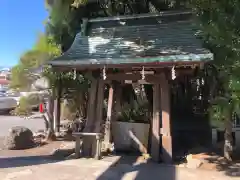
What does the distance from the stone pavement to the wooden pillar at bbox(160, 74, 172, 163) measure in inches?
24.4

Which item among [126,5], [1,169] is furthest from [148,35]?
[1,169]

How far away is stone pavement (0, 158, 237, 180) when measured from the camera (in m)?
6.56

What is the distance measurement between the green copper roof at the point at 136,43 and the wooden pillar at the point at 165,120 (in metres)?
0.96

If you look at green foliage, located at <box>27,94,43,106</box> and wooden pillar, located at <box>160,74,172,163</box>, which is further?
green foliage, located at <box>27,94,43,106</box>

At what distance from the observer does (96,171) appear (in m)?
7.01

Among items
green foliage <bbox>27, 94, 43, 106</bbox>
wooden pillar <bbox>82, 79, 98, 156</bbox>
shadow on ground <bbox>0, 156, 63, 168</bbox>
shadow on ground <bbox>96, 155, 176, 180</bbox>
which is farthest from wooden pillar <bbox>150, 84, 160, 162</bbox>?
green foliage <bbox>27, 94, 43, 106</bbox>

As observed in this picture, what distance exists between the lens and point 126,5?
12.4 m

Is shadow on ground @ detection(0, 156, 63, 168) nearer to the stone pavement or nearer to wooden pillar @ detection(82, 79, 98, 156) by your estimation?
→ the stone pavement

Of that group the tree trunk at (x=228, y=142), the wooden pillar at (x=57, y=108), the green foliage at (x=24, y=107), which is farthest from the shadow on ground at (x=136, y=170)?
the green foliage at (x=24, y=107)

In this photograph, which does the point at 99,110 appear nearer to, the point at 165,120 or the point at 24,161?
the point at 165,120

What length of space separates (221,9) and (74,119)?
8704mm

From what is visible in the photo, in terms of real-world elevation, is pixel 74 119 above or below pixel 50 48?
below

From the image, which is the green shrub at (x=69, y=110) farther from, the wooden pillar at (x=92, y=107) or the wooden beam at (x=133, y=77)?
the wooden beam at (x=133, y=77)

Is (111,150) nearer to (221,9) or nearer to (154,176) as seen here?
(154,176)
